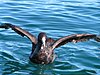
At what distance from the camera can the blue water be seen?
1252 cm

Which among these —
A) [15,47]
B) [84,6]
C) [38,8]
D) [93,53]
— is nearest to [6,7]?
[38,8]

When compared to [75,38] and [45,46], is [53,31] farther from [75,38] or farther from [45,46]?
[45,46]

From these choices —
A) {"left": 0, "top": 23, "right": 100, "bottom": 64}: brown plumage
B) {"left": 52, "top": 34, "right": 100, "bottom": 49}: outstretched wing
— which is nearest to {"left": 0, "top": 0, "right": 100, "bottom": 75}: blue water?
{"left": 0, "top": 23, "right": 100, "bottom": 64}: brown plumage

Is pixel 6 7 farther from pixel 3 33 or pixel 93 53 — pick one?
pixel 93 53

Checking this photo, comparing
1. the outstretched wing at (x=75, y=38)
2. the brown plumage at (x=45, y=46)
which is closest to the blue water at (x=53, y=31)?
the brown plumage at (x=45, y=46)

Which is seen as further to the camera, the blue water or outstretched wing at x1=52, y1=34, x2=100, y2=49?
outstretched wing at x1=52, y1=34, x2=100, y2=49

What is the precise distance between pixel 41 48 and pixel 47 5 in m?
7.74

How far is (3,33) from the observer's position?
608 inches

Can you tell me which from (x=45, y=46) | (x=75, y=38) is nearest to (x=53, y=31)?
(x=75, y=38)

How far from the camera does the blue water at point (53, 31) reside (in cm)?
1252

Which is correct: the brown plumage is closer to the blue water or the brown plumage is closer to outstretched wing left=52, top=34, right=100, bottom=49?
outstretched wing left=52, top=34, right=100, bottom=49

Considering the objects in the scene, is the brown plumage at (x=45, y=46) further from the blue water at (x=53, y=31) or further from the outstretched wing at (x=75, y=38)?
the blue water at (x=53, y=31)

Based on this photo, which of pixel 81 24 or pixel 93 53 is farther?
pixel 81 24

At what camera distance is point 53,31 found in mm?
16000
